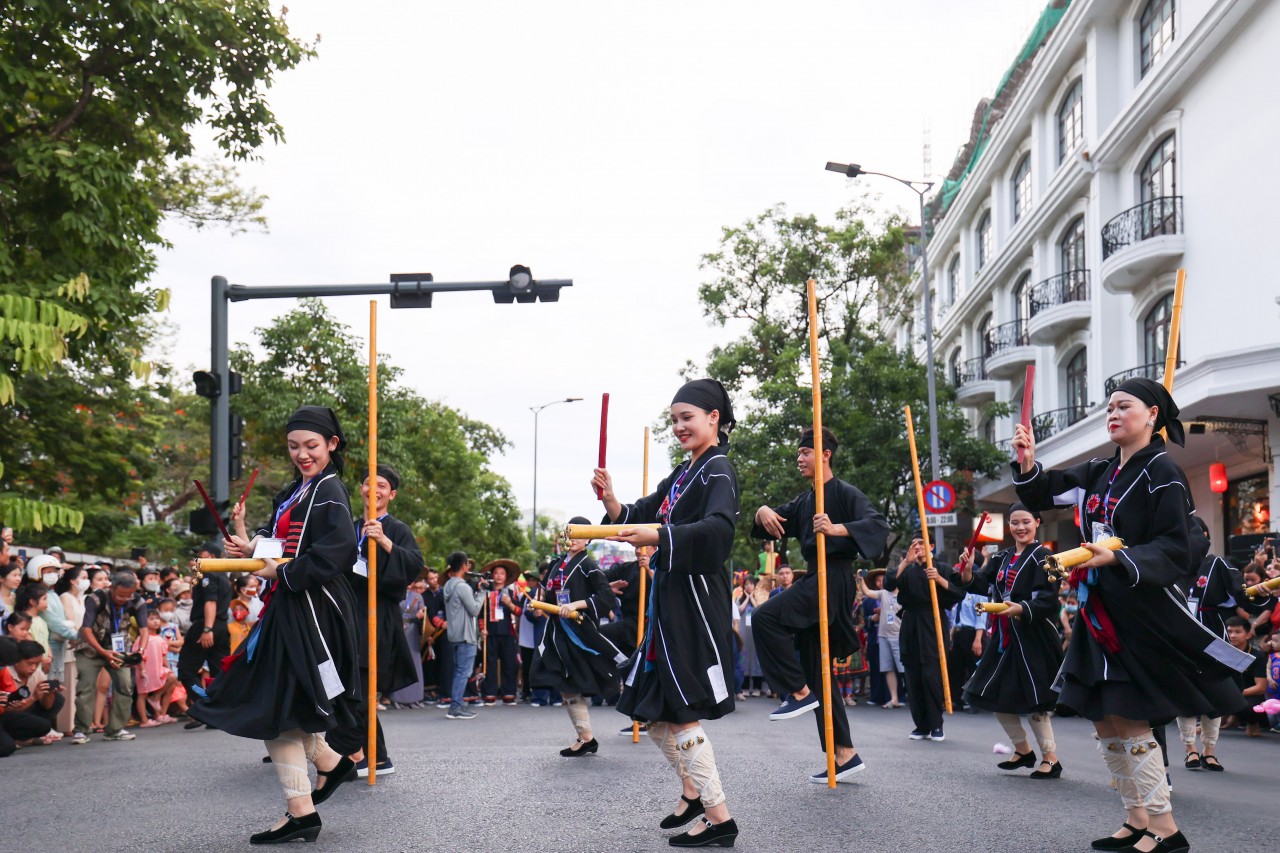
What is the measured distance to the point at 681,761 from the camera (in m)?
5.83

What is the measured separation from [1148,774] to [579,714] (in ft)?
17.4

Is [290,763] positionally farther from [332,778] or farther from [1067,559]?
[1067,559]

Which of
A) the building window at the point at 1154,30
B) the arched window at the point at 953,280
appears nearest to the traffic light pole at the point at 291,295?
the building window at the point at 1154,30

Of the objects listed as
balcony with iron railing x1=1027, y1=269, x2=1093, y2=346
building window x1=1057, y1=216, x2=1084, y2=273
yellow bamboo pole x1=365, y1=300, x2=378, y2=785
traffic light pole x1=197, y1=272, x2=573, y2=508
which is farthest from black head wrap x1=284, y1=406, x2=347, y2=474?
building window x1=1057, y1=216, x2=1084, y2=273

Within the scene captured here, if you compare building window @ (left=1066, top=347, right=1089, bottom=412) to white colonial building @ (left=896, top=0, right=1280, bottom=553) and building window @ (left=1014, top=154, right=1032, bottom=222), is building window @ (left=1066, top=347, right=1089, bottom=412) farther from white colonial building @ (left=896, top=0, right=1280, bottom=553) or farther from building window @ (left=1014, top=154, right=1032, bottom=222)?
building window @ (left=1014, top=154, right=1032, bottom=222)

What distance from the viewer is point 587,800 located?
23.5ft

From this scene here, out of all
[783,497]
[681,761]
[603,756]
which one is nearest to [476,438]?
[783,497]

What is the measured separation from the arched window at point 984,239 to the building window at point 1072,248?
7.11 meters

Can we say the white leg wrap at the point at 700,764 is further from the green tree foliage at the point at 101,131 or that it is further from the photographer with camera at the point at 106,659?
the photographer with camera at the point at 106,659

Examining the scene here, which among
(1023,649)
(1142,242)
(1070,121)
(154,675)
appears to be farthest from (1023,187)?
(1023,649)

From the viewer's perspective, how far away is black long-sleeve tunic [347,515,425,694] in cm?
823

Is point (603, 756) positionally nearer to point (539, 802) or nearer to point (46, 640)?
point (539, 802)

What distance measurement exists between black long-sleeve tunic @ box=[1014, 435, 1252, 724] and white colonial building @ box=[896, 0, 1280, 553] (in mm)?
13622

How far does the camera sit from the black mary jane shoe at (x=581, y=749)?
32.1 feet
